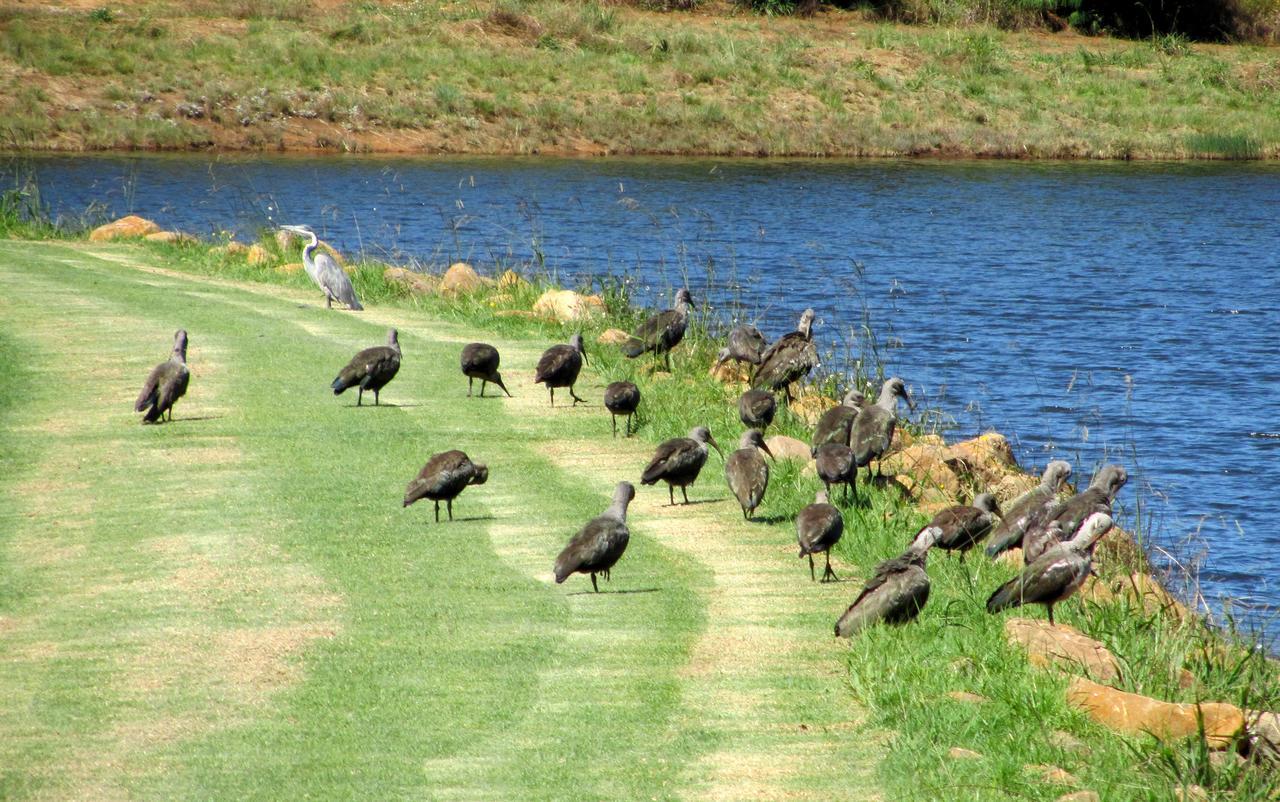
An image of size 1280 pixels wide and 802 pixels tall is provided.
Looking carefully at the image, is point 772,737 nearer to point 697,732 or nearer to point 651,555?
point 697,732

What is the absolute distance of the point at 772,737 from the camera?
8.56 meters

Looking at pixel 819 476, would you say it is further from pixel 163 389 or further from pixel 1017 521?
pixel 163 389

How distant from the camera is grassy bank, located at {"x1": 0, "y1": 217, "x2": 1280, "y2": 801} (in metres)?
7.99

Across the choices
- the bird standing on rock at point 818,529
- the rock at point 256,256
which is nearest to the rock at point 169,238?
the rock at point 256,256

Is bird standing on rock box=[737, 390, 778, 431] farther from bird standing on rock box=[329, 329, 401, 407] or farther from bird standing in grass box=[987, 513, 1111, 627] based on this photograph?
bird standing in grass box=[987, 513, 1111, 627]

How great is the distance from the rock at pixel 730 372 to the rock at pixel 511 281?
5808mm

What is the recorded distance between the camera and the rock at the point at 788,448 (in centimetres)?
1498

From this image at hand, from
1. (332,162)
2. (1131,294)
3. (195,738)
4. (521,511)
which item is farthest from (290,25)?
(195,738)

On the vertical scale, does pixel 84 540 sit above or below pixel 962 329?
above

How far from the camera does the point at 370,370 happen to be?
1602cm

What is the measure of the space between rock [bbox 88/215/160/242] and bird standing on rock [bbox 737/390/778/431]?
717 inches

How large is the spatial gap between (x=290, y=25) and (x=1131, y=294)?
38.4 metres

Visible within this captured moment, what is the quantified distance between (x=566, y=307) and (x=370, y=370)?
23.1 ft

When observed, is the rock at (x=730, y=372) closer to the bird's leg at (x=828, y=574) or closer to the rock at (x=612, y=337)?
the rock at (x=612, y=337)
